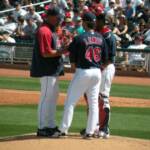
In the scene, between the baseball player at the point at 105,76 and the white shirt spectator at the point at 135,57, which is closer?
the baseball player at the point at 105,76

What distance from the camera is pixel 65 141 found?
332 inches

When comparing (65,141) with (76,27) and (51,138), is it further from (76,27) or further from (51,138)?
(76,27)

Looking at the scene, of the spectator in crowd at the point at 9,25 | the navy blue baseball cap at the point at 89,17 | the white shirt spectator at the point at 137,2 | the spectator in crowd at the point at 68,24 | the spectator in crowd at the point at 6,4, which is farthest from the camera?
the spectator in crowd at the point at 6,4

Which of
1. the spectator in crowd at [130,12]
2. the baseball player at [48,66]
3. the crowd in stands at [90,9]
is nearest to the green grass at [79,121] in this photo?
the baseball player at [48,66]

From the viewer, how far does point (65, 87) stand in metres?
18.1

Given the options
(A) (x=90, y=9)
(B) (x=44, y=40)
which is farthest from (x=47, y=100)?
(A) (x=90, y=9)

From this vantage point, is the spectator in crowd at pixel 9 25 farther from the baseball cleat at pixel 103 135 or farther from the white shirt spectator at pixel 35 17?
the baseball cleat at pixel 103 135

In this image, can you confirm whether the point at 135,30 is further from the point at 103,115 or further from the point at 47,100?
the point at 47,100

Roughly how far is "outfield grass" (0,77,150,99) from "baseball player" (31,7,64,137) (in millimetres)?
7998

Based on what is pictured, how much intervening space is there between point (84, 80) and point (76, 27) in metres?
14.3

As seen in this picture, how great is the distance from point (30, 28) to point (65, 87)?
7.18m

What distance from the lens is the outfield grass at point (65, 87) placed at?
56.6 feet

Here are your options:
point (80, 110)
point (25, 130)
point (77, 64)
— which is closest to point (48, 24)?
point (77, 64)

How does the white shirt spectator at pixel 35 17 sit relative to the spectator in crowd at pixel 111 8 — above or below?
below
